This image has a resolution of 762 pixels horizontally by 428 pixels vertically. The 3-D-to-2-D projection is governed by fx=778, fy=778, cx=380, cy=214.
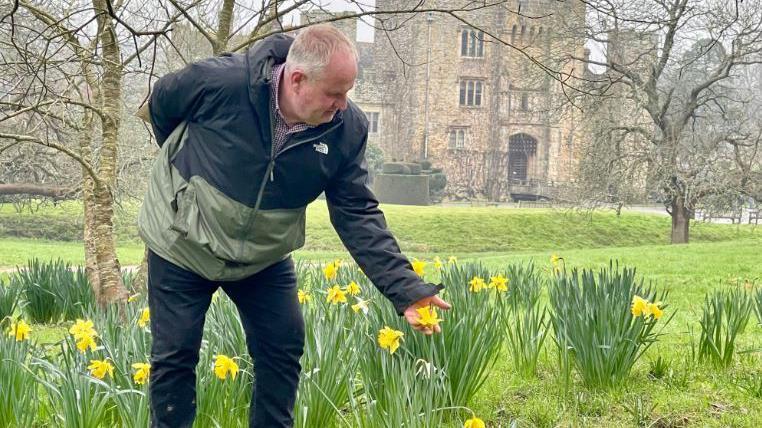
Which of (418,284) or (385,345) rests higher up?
(418,284)

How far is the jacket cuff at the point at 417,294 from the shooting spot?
2.43m

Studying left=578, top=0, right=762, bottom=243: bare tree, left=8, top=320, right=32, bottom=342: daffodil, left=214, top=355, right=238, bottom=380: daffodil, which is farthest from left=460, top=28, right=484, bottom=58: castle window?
left=214, top=355, right=238, bottom=380: daffodil

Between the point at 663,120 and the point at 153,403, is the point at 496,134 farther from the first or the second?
the point at 153,403

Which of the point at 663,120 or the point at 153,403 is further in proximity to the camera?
the point at 663,120

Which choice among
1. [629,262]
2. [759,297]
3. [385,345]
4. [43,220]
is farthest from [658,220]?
[385,345]

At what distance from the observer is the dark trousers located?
2.48 m

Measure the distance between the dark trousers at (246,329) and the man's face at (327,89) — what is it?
607 mm

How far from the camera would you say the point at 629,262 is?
12.5m

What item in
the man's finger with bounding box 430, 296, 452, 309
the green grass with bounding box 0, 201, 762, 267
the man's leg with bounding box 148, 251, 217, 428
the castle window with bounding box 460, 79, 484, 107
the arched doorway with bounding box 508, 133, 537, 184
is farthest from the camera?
the arched doorway with bounding box 508, 133, 537, 184

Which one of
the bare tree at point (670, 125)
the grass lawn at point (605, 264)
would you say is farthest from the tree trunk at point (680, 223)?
the grass lawn at point (605, 264)

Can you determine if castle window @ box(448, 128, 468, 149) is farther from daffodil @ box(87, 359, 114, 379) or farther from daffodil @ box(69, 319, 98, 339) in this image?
daffodil @ box(87, 359, 114, 379)

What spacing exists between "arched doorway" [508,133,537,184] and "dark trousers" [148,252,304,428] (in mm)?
38825

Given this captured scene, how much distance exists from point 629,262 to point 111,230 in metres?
9.22


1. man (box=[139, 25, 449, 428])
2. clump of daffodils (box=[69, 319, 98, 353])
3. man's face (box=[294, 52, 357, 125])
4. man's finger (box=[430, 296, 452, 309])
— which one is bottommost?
clump of daffodils (box=[69, 319, 98, 353])
